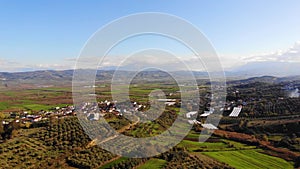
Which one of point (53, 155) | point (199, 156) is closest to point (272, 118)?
point (199, 156)


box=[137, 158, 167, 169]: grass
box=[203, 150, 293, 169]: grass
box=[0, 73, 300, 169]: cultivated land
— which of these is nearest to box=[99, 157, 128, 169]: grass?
box=[0, 73, 300, 169]: cultivated land

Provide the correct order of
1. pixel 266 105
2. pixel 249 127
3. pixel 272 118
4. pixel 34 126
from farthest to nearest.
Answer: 1. pixel 266 105
2. pixel 272 118
3. pixel 249 127
4. pixel 34 126

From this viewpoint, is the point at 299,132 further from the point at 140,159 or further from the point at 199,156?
the point at 140,159

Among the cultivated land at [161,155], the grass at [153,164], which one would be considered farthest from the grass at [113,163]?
the grass at [153,164]

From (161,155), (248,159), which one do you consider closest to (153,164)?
(161,155)

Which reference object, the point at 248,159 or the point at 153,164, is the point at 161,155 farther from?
the point at 248,159

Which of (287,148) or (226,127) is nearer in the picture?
(287,148)

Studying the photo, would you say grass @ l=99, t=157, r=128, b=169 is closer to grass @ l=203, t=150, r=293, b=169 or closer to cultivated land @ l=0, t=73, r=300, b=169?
cultivated land @ l=0, t=73, r=300, b=169
